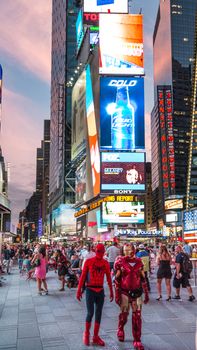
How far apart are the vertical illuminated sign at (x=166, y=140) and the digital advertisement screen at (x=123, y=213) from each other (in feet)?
269

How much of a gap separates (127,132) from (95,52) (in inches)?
966

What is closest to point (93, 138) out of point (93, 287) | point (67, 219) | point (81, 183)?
point (81, 183)

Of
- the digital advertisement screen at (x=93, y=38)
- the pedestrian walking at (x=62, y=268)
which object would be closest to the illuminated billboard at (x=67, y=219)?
the digital advertisement screen at (x=93, y=38)

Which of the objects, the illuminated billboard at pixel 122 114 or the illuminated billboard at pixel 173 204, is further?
the illuminated billboard at pixel 173 204

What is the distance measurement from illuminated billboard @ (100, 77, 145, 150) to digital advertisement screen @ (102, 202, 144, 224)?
7.92 metres

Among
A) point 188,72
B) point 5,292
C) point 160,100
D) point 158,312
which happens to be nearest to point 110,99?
point 5,292

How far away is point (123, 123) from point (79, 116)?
98.8 feet

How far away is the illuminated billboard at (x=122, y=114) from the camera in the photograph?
58156mm

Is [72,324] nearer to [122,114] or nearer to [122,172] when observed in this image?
[122,172]

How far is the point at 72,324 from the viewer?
9156mm

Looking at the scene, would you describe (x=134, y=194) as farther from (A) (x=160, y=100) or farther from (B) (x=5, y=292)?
(A) (x=160, y=100)

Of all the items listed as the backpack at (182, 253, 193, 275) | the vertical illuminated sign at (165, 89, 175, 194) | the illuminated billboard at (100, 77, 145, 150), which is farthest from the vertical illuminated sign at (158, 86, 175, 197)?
the backpack at (182, 253, 193, 275)

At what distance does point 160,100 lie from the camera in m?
143

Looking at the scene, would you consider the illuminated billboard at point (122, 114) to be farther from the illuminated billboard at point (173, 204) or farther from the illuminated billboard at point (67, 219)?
the illuminated billboard at point (173, 204)
